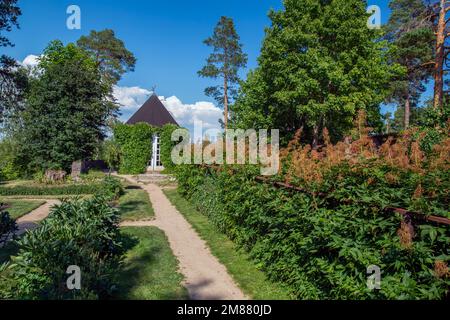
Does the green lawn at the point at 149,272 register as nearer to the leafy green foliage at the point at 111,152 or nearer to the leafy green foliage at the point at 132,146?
the leafy green foliage at the point at 132,146

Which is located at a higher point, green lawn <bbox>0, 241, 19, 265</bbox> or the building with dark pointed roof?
the building with dark pointed roof

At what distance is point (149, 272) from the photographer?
17.3 ft

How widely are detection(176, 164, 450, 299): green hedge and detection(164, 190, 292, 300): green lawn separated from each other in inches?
7.1

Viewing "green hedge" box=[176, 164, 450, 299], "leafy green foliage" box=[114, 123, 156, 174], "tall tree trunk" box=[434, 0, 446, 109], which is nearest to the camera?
"green hedge" box=[176, 164, 450, 299]

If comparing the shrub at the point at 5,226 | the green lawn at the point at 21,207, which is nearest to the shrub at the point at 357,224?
the shrub at the point at 5,226

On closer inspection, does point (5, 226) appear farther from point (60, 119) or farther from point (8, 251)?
point (60, 119)

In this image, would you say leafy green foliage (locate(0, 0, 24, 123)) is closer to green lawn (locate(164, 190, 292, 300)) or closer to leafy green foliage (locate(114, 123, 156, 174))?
leafy green foliage (locate(114, 123, 156, 174))

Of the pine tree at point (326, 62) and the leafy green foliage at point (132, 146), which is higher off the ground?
the pine tree at point (326, 62)

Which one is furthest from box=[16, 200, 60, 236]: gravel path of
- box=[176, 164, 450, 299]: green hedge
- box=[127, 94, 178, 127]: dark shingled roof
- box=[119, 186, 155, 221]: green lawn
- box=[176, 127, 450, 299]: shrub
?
box=[127, 94, 178, 127]: dark shingled roof

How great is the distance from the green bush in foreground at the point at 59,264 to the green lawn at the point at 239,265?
2.00 meters

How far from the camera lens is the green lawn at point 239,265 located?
4426 mm

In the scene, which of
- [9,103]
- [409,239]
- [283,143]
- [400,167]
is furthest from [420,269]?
[9,103]

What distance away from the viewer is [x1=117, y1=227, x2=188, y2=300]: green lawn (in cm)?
445
